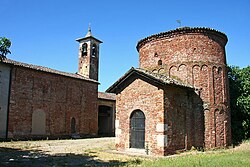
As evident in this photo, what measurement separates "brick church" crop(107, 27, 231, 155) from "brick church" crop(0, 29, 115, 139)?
9.97 metres

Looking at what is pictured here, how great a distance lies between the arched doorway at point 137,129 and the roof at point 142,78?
6.09 ft

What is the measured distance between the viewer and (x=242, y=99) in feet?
58.2

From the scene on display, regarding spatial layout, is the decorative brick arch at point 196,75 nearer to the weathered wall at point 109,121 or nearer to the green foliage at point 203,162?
the green foliage at point 203,162

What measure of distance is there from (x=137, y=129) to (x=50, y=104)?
12405 mm

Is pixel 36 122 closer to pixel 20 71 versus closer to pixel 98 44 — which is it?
pixel 20 71

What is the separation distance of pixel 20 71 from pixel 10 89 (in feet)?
6.08

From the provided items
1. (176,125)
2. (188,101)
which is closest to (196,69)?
(188,101)

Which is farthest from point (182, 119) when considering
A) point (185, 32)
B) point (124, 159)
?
point (185, 32)

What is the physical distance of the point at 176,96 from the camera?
44.7ft

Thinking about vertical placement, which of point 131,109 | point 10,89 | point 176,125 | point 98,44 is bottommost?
point 176,125

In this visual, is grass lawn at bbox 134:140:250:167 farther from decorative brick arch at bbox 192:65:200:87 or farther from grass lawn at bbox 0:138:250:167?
decorative brick arch at bbox 192:65:200:87

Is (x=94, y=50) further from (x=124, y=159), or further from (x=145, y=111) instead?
(x=124, y=159)

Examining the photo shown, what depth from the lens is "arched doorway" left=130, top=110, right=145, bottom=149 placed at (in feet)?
43.5

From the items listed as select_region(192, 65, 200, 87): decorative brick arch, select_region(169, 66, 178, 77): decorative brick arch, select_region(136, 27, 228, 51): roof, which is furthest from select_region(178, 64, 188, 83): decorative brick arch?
select_region(136, 27, 228, 51): roof
